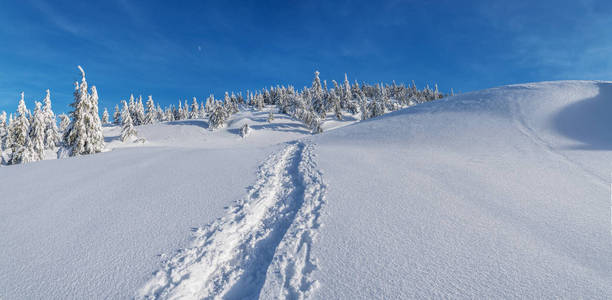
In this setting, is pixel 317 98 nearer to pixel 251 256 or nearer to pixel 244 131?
pixel 244 131

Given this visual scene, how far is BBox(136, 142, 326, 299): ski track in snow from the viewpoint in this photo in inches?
125

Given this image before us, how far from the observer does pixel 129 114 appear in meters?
40.8

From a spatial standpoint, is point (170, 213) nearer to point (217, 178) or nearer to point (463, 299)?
point (217, 178)

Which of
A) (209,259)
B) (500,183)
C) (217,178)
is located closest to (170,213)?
(209,259)

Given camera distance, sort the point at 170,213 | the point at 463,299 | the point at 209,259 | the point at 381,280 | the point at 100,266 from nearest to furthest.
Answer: the point at 463,299 < the point at 381,280 < the point at 100,266 < the point at 209,259 < the point at 170,213

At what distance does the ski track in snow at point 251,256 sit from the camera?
3174mm

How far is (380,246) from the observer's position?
150 inches

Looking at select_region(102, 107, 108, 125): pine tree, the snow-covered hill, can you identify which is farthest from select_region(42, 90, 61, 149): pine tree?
select_region(102, 107, 108, 125): pine tree

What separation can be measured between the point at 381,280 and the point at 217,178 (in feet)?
20.4

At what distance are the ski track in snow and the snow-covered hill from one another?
25 millimetres

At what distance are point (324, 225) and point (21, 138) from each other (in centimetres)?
3684

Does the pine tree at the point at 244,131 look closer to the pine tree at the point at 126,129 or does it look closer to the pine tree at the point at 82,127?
the pine tree at the point at 126,129

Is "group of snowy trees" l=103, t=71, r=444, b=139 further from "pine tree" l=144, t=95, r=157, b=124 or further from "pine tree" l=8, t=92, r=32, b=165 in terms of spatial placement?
"pine tree" l=8, t=92, r=32, b=165

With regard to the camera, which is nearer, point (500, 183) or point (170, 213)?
point (170, 213)
